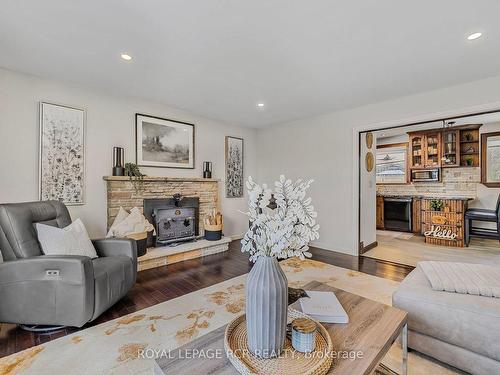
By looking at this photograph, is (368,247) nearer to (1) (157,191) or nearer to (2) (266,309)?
(1) (157,191)

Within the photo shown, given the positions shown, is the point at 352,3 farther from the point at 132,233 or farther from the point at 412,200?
the point at 412,200

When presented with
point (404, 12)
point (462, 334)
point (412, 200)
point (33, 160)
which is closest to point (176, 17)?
point (404, 12)

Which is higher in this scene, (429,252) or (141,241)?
(141,241)

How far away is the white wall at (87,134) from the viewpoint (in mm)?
2764

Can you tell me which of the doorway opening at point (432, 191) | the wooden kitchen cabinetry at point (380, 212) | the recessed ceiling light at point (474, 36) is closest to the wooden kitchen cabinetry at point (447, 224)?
the doorway opening at point (432, 191)

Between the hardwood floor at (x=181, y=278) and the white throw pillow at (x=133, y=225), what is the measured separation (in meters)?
0.57

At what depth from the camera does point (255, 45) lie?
→ 89.1 inches

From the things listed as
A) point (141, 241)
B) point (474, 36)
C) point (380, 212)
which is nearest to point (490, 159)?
point (380, 212)

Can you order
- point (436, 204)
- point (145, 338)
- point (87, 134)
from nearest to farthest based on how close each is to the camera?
point (145, 338) < point (87, 134) < point (436, 204)

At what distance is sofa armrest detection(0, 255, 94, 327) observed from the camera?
1941 millimetres

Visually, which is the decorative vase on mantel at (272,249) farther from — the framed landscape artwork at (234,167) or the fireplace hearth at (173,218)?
the framed landscape artwork at (234,167)

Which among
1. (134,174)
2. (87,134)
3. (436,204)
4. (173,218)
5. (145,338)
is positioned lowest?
(145,338)

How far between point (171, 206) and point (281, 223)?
335 cm

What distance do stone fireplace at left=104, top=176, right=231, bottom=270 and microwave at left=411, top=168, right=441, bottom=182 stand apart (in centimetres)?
483
